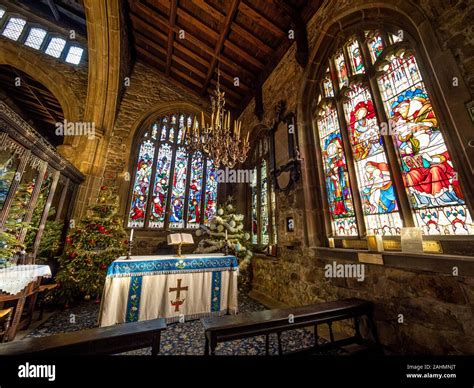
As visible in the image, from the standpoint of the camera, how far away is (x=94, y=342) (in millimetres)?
1297

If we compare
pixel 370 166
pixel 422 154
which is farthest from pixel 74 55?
pixel 422 154

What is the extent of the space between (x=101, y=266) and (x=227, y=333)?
11.3 ft

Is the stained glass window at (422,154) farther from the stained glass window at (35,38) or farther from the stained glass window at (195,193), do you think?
the stained glass window at (35,38)

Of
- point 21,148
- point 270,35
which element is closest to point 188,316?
point 21,148

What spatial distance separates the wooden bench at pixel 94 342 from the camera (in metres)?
1.17

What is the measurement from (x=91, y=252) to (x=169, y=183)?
2814mm

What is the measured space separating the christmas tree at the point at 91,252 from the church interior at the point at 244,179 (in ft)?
0.10

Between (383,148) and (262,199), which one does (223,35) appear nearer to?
(262,199)

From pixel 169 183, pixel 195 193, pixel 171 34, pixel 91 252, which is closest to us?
pixel 91 252

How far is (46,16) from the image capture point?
20.5ft

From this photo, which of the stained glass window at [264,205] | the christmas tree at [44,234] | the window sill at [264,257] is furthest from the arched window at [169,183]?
the window sill at [264,257]

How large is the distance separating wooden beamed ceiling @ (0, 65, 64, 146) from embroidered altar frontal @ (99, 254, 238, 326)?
694 centimetres

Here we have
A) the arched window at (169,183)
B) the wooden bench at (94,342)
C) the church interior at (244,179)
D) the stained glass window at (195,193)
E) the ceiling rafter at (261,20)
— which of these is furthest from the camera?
the stained glass window at (195,193)

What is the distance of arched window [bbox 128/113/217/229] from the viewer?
5.53m
